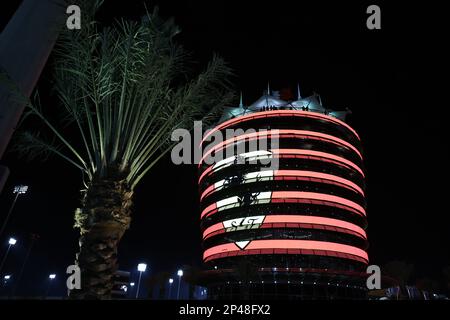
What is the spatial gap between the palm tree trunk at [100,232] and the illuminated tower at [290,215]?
35812 millimetres

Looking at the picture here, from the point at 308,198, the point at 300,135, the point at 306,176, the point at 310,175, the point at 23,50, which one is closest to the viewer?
the point at 23,50

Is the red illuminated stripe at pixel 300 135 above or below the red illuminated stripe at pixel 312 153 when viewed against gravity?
above

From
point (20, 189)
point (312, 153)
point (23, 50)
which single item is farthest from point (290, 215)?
point (23, 50)

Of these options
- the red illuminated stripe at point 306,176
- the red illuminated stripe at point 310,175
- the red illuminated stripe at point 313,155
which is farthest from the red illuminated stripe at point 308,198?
the red illuminated stripe at point 313,155

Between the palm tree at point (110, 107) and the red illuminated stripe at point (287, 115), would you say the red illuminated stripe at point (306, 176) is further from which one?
the palm tree at point (110, 107)

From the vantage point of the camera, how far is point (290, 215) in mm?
48625

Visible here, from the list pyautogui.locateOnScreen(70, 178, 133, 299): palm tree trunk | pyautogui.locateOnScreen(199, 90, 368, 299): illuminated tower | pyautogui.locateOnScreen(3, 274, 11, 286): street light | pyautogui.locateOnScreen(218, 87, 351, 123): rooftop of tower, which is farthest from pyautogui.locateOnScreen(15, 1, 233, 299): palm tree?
pyautogui.locateOnScreen(3, 274, 11, 286): street light

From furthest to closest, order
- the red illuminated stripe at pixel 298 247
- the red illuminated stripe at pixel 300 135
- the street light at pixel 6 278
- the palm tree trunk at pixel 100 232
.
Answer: the street light at pixel 6 278
the red illuminated stripe at pixel 300 135
the red illuminated stripe at pixel 298 247
the palm tree trunk at pixel 100 232

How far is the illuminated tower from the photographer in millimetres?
46562

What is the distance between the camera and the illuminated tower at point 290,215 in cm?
4656

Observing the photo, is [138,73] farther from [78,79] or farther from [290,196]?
[290,196]

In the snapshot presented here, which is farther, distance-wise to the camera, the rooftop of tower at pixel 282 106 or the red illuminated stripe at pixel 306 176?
the rooftop of tower at pixel 282 106

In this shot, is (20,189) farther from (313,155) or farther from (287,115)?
(313,155)

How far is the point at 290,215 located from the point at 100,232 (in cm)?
4381
